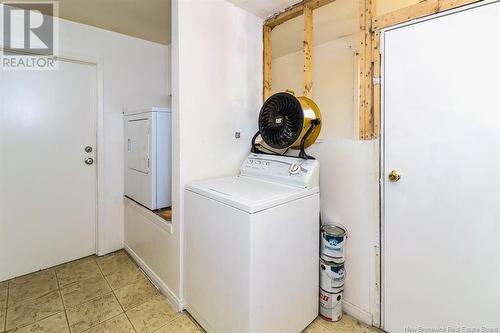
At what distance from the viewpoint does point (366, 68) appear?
5.25 feet

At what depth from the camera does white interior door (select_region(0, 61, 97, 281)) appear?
7.02 ft

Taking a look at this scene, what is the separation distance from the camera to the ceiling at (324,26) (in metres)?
2.11

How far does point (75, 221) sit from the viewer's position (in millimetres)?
2486

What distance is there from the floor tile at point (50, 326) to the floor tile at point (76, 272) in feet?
1.43

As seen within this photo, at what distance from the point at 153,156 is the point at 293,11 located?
65.7 inches

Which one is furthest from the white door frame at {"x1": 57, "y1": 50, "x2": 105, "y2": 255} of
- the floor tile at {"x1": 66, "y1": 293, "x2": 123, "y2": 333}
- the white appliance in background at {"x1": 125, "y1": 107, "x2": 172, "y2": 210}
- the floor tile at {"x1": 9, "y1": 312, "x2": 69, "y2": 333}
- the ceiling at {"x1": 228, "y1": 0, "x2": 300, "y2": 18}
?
the ceiling at {"x1": 228, "y1": 0, "x2": 300, "y2": 18}

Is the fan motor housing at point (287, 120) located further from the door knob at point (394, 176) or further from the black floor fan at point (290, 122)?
the door knob at point (394, 176)

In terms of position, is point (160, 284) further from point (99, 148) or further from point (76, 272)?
point (99, 148)

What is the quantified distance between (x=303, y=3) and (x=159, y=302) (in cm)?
256

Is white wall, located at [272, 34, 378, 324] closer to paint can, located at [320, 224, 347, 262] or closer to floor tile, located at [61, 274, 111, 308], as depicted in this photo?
paint can, located at [320, 224, 347, 262]

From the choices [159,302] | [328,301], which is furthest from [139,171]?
[328,301]

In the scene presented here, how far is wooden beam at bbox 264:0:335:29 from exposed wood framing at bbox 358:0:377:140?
345 mm

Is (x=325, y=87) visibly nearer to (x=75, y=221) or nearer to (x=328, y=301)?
(x=328, y=301)

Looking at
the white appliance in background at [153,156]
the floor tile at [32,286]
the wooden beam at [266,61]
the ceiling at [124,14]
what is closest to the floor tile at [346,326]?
the white appliance in background at [153,156]
